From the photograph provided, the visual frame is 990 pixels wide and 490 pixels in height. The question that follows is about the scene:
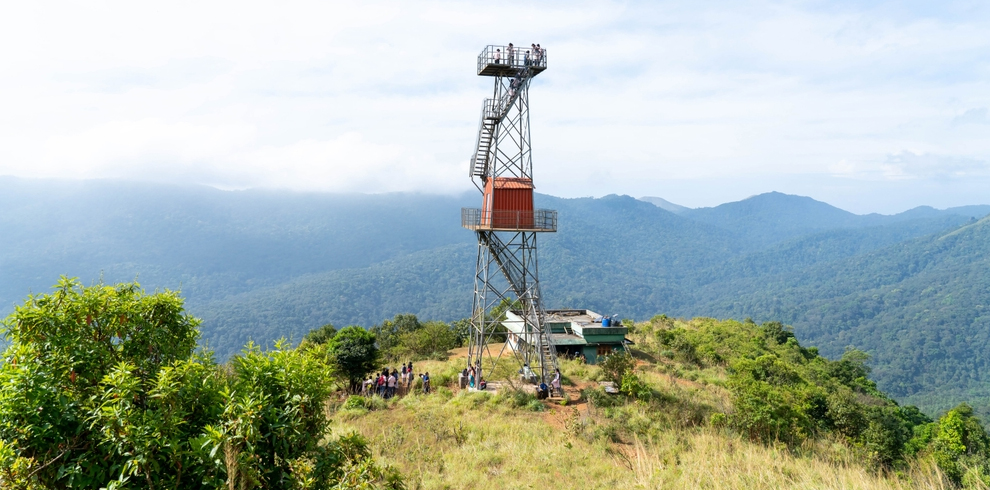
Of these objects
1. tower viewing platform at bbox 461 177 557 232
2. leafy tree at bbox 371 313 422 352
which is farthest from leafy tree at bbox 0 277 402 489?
leafy tree at bbox 371 313 422 352

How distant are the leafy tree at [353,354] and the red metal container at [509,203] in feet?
24.3

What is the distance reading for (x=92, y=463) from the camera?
5.18m

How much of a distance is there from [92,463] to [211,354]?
170 centimetres

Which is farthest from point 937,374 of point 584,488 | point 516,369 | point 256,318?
point 256,318

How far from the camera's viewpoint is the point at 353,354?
22156 mm

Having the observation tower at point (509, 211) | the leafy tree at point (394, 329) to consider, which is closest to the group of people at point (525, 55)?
the observation tower at point (509, 211)

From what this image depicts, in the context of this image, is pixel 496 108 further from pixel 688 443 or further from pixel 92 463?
pixel 92 463

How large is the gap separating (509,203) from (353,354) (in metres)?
9.13

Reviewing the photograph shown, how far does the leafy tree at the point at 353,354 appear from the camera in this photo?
870 inches

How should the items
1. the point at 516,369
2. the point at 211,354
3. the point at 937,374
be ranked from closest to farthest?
the point at 211,354, the point at 516,369, the point at 937,374

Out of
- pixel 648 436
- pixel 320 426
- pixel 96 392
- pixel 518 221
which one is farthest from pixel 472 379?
pixel 96 392

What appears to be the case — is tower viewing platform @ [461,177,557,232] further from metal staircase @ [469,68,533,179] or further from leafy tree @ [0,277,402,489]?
leafy tree @ [0,277,402,489]

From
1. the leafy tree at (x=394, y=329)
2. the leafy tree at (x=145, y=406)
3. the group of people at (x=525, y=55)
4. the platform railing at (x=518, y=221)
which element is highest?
the group of people at (x=525, y=55)

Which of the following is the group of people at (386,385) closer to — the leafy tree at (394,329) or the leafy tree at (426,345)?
the leafy tree at (426,345)
